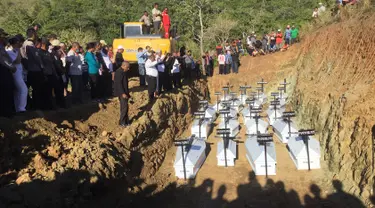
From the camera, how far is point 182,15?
5034cm

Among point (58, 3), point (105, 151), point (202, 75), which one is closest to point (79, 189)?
point (105, 151)

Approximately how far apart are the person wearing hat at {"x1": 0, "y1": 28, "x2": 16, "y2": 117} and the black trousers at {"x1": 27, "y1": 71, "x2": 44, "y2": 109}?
3.14 feet

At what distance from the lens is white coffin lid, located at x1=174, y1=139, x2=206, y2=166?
10312 millimetres

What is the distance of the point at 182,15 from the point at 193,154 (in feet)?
137

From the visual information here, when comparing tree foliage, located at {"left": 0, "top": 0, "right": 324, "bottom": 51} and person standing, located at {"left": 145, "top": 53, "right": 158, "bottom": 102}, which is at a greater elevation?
tree foliage, located at {"left": 0, "top": 0, "right": 324, "bottom": 51}

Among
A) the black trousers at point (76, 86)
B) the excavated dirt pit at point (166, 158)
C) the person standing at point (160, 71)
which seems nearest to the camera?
the excavated dirt pit at point (166, 158)

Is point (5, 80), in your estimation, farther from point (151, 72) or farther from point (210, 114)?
point (210, 114)

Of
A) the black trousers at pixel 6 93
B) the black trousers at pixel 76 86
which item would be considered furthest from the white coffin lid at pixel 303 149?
the black trousers at pixel 6 93

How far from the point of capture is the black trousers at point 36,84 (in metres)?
8.54

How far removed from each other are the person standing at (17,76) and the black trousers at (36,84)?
2.02 feet

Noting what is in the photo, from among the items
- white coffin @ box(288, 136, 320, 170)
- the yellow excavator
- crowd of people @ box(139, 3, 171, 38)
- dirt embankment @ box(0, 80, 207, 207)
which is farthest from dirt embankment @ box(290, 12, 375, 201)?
crowd of people @ box(139, 3, 171, 38)

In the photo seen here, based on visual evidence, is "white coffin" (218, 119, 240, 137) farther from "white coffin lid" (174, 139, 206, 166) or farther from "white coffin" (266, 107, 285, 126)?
"white coffin lid" (174, 139, 206, 166)

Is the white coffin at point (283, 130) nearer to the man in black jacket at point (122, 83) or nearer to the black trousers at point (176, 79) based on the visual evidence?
the black trousers at point (176, 79)

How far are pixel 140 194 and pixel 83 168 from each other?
1.97m
